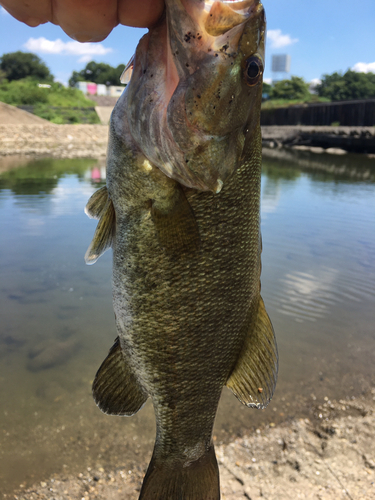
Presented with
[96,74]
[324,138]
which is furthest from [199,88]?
[96,74]

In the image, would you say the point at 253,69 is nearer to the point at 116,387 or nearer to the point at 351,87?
the point at 116,387

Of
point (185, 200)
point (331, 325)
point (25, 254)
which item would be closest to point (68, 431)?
point (185, 200)

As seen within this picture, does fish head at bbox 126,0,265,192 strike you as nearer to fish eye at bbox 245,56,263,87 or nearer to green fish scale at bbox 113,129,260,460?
fish eye at bbox 245,56,263,87

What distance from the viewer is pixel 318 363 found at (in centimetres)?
484

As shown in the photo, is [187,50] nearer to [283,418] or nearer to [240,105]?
[240,105]

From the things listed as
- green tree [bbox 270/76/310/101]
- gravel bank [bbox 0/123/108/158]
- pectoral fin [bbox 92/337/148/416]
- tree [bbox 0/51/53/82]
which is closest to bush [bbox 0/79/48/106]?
gravel bank [bbox 0/123/108/158]

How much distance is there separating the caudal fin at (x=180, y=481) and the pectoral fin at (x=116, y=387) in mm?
322

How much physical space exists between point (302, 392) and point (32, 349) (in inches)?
129

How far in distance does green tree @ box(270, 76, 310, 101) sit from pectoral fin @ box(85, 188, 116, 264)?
2753 inches

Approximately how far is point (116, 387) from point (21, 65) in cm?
9035

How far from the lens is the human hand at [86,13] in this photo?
1350mm

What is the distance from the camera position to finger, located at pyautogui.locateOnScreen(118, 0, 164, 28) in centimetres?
135

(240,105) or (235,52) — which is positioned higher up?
(235,52)

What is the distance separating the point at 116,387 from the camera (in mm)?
1918
